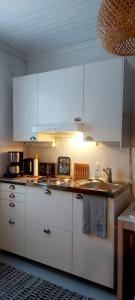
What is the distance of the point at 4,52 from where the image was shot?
277 centimetres

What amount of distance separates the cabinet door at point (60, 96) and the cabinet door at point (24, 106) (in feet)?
0.29

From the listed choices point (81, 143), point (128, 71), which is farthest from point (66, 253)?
point (128, 71)

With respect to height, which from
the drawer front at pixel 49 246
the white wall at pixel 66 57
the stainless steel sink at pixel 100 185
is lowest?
the drawer front at pixel 49 246

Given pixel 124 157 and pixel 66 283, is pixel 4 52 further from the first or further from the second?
pixel 66 283

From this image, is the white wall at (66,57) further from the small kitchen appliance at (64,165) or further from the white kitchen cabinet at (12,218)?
the white kitchen cabinet at (12,218)

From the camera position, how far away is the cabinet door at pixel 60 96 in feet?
7.60

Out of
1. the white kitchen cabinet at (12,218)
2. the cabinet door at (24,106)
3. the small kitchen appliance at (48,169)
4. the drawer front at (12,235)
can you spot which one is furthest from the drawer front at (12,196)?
the cabinet door at (24,106)

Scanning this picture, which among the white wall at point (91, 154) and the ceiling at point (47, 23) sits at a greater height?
the ceiling at point (47, 23)

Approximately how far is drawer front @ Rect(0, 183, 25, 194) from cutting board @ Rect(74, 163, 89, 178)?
0.64 m

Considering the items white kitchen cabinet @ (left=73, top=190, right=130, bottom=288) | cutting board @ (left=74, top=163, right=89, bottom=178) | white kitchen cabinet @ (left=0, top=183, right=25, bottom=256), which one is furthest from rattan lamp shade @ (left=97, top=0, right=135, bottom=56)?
white kitchen cabinet @ (left=0, top=183, right=25, bottom=256)

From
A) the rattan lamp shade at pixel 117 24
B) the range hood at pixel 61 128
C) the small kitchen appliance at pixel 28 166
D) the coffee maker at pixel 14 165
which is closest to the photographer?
the rattan lamp shade at pixel 117 24

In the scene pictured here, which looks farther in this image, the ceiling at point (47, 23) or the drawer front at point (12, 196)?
the drawer front at point (12, 196)

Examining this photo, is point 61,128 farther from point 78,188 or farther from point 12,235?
point 12,235

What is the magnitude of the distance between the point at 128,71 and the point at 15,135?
1.45m
